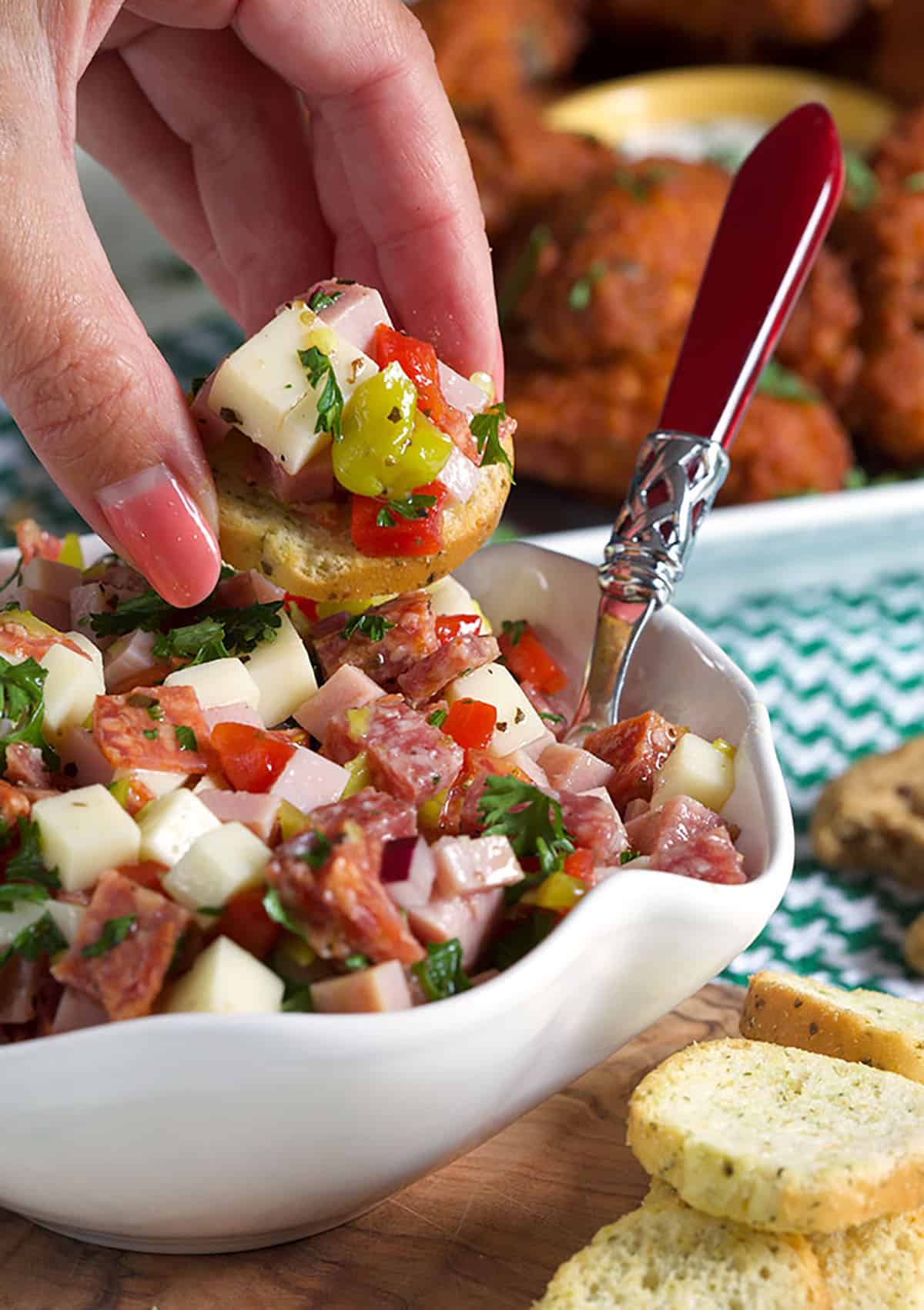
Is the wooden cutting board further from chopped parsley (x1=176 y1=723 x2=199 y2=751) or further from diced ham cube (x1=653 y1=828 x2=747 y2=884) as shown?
chopped parsley (x1=176 y1=723 x2=199 y2=751)

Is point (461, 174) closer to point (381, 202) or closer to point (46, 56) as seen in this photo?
point (381, 202)

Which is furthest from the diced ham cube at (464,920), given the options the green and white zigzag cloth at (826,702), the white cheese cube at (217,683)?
the green and white zigzag cloth at (826,702)

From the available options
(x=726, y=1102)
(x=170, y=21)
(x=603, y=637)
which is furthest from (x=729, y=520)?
(x=726, y=1102)

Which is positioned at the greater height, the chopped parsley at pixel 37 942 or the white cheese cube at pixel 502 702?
the chopped parsley at pixel 37 942

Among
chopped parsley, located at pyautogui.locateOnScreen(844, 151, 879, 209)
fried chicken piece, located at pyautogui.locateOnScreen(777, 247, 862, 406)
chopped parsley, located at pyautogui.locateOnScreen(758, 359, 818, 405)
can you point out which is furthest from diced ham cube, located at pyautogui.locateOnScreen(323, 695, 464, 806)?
chopped parsley, located at pyautogui.locateOnScreen(844, 151, 879, 209)

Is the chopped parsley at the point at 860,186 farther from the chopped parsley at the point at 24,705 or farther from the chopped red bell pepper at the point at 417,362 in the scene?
the chopped parsley at the point at 24,705

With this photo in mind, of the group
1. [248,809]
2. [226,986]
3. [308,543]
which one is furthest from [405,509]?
[226,986]

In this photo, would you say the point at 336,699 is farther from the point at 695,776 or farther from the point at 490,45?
the point at 490,45
